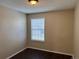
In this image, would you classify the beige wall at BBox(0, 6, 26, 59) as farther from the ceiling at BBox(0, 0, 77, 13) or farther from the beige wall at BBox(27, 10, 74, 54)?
the beige wall at BBox(27, 10, 74, 54)

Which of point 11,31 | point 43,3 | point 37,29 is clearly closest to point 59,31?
point 37,29

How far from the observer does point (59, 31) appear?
448 centimetres

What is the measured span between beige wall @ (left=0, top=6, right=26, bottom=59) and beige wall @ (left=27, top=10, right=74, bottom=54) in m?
1.27

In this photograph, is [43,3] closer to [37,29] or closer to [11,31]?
[11,31]

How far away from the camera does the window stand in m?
5.07

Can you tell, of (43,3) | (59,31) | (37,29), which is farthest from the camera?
(37,29)

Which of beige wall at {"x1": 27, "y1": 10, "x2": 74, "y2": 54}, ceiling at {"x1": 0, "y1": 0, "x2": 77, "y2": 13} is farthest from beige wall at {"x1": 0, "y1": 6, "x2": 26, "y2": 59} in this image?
beige wall at {"x1": 27, "y1": 10, "x2": 74, "y2": 54}

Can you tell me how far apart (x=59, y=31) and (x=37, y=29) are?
1.46 metres

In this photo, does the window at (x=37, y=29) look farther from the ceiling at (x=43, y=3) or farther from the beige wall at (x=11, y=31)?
the ceiling at (x=43, y=3)

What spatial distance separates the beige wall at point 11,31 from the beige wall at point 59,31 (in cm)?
127

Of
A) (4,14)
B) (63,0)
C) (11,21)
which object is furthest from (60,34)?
(4,14)

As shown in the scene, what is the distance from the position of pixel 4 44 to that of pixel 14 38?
2.39 feet

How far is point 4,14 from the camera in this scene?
12.1ft

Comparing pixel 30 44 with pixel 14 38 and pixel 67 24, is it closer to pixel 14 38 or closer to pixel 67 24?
pixel 14 38
